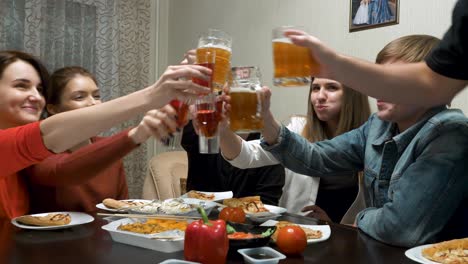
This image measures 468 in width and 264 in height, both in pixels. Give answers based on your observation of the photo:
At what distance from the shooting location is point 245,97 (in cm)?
135

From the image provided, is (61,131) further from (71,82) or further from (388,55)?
(388,55)

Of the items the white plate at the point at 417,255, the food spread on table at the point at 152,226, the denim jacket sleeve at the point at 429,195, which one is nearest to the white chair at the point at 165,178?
the food spread on table at the point at 152,226

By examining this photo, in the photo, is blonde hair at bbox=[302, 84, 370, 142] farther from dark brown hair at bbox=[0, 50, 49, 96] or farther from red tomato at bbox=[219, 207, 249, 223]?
dark brown hair at bbox=[0, 50, 49, 96]

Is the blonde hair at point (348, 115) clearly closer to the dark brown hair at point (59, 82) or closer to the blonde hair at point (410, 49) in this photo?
the blonde hair at point (410, 49)

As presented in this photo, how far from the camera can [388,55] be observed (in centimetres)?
153

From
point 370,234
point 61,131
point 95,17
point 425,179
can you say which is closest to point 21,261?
point 61,131

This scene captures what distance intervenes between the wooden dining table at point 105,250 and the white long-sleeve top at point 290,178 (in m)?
0.57

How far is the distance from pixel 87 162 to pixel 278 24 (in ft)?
6.87

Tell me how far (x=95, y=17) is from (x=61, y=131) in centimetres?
273

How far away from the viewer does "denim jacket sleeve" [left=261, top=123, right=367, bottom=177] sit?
5.53 ft

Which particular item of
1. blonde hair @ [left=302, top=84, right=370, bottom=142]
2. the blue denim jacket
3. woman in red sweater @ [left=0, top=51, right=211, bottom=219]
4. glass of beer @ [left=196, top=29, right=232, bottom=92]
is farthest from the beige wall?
woman in red sweater @ [left=0, top=51, right=211, bottom=219]

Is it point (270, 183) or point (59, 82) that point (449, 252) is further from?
point (59, 82)

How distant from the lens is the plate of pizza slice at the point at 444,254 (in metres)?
1.02

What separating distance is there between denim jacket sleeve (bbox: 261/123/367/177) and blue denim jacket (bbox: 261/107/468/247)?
162mm
